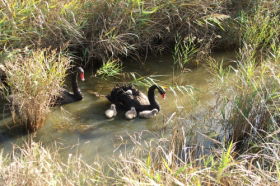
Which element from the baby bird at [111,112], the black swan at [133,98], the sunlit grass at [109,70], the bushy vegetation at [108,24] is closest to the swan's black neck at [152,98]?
the black swan at [133,98]

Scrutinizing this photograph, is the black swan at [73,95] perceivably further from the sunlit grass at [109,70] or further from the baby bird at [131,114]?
the baby bird at [131,114]

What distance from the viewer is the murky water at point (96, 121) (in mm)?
5434

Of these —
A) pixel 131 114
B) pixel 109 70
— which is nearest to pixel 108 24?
pixel 109 70

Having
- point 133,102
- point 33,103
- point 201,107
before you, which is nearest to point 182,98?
point 201,107

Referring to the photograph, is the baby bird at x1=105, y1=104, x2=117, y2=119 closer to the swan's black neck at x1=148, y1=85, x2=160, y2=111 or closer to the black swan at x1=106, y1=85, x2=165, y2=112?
the black swan at x1=106, y1=85, x2=165, y2=112

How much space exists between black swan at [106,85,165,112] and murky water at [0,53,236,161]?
0.18 meters

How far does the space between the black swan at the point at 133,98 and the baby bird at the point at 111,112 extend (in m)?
0.18

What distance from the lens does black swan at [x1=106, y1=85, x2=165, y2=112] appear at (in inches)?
244

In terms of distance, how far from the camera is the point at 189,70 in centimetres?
758

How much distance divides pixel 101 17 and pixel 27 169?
405 cm

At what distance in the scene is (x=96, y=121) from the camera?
607 centimetres

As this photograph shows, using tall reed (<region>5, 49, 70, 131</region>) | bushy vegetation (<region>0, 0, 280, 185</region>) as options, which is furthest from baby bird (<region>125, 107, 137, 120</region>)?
tall reed (<region>5, 49, 70, 131</region>)

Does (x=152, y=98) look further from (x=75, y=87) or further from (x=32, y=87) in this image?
(x=32, y=87)

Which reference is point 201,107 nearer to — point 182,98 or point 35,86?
point 182,98
